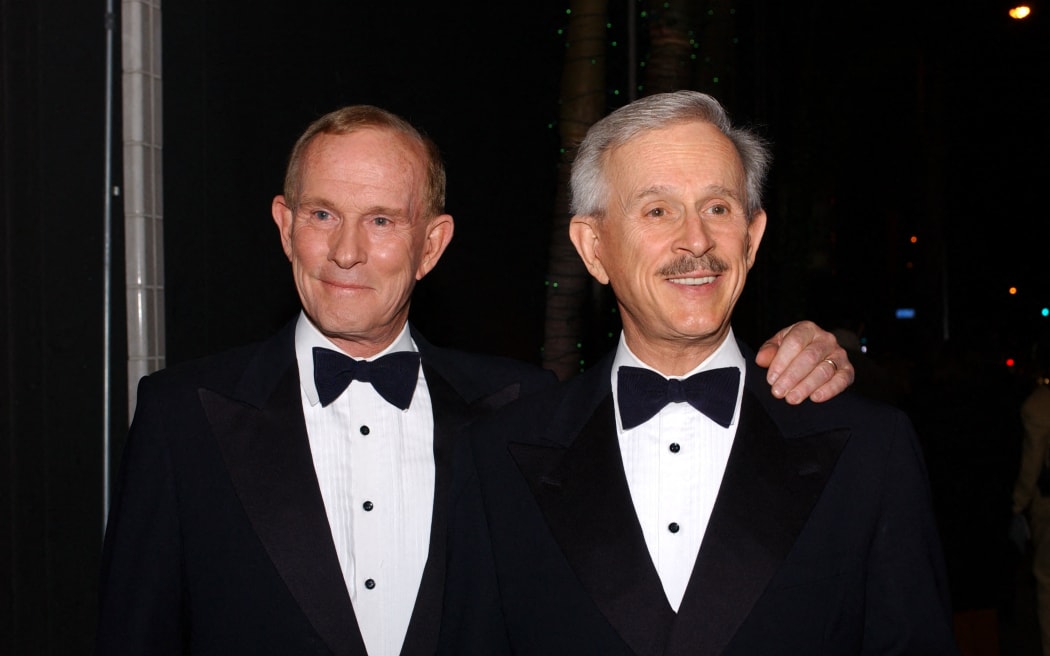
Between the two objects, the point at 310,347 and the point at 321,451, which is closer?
the point at 321,451

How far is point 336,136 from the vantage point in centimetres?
236

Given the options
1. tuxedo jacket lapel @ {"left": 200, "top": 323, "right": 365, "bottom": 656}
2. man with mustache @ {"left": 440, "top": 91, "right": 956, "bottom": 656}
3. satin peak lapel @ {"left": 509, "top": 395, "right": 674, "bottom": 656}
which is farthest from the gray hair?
tuxedo jacket lapel @ {"left": 200, "top": 323, "right": 365, "bottom": 656}

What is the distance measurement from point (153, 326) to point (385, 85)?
6.33ft

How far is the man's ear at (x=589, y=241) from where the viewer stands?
87.4 inches

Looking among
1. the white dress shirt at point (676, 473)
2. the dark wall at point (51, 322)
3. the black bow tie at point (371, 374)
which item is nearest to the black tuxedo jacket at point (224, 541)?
the black bow tie at point (371, 374)

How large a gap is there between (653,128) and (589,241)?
299 millimetres

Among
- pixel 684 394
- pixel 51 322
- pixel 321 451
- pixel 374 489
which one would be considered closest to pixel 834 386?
pixel 684 394

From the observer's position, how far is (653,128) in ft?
6.88

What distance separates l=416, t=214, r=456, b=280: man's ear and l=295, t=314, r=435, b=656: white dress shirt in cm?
23

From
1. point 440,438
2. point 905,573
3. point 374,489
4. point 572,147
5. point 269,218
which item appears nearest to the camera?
point 905,573

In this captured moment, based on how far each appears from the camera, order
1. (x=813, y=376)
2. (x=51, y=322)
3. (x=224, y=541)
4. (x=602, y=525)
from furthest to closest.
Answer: (x=51, y=322) → (x=224, y=541) → (x=813, y=376) → (x=602, y=525)

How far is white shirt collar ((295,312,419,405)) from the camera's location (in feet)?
7.81

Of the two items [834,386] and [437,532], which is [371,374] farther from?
[834,386]

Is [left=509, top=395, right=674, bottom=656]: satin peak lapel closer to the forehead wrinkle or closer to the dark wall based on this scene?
the forehead wrinkle
